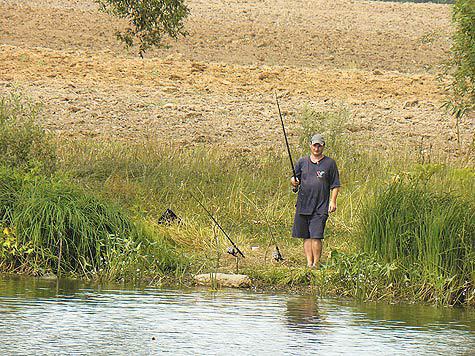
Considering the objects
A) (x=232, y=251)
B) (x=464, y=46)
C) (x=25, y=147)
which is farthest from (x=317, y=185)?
(x=25, y=147)

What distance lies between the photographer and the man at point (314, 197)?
46.0 ft

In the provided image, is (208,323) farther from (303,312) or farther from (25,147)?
(25,147)

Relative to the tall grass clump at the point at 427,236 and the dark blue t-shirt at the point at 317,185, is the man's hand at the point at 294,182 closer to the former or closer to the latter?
the dark blue t-shirt at the point at 317,185

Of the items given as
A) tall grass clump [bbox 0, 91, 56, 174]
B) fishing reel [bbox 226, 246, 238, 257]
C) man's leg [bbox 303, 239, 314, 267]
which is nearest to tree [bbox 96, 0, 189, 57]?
tall grass clump [bbox 0, 91, 56, 174]

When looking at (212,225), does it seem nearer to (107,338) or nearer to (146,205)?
(146,205)

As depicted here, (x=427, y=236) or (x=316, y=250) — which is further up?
(x=427, y=236)

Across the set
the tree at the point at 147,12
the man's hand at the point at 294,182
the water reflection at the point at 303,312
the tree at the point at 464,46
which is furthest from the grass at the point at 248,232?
the tree at the point at 147,12

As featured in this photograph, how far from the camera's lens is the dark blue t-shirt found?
1405cm

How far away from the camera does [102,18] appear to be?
4531cm

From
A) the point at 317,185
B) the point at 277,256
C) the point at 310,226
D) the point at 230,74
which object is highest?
the point at 230,74

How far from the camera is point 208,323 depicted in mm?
10805

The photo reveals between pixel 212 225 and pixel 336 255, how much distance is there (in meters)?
3.02

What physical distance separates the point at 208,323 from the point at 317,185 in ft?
11.9

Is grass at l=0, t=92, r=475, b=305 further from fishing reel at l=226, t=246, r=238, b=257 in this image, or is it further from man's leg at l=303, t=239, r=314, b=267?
man's leg at l=303, t=239, r=314, b=267
